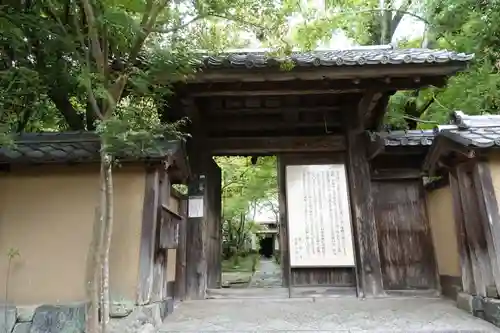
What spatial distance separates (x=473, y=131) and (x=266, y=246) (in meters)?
A: 25.3

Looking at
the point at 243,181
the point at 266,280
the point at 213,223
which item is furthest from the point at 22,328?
the point at 243,181

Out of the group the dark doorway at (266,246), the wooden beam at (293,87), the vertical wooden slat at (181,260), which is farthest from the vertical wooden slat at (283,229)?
the dark doorway at (266,246)

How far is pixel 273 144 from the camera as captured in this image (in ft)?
20.8

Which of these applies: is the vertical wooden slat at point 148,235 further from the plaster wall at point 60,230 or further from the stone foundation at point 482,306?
the stone foundation at point 482,306

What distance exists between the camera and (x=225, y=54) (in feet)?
16.3

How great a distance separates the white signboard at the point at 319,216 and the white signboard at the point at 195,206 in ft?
4.81

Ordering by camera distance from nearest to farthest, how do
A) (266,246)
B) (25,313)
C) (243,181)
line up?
1. (25,313)
2. (243,181)
3. (266,246)

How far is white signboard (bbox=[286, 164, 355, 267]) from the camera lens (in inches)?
233

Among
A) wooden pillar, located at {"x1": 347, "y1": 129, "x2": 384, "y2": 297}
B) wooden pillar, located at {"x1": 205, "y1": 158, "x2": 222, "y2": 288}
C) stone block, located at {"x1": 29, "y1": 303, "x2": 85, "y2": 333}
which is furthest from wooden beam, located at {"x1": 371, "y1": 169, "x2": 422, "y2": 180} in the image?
stone block, located at {"x1": 29, "y1": 303, "x2": 85, "y2": 333}

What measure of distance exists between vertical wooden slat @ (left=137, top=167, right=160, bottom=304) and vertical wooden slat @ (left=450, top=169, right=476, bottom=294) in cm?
380

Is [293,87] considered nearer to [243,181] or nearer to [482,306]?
[482,306]

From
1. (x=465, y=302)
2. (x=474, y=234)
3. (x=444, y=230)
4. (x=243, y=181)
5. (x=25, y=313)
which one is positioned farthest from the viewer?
(x=243, y=181)

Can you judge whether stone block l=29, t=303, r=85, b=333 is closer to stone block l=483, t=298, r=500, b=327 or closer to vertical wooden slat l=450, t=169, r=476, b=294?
stone block l=483, t=298, r=500, b=327

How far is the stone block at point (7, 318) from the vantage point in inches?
147
